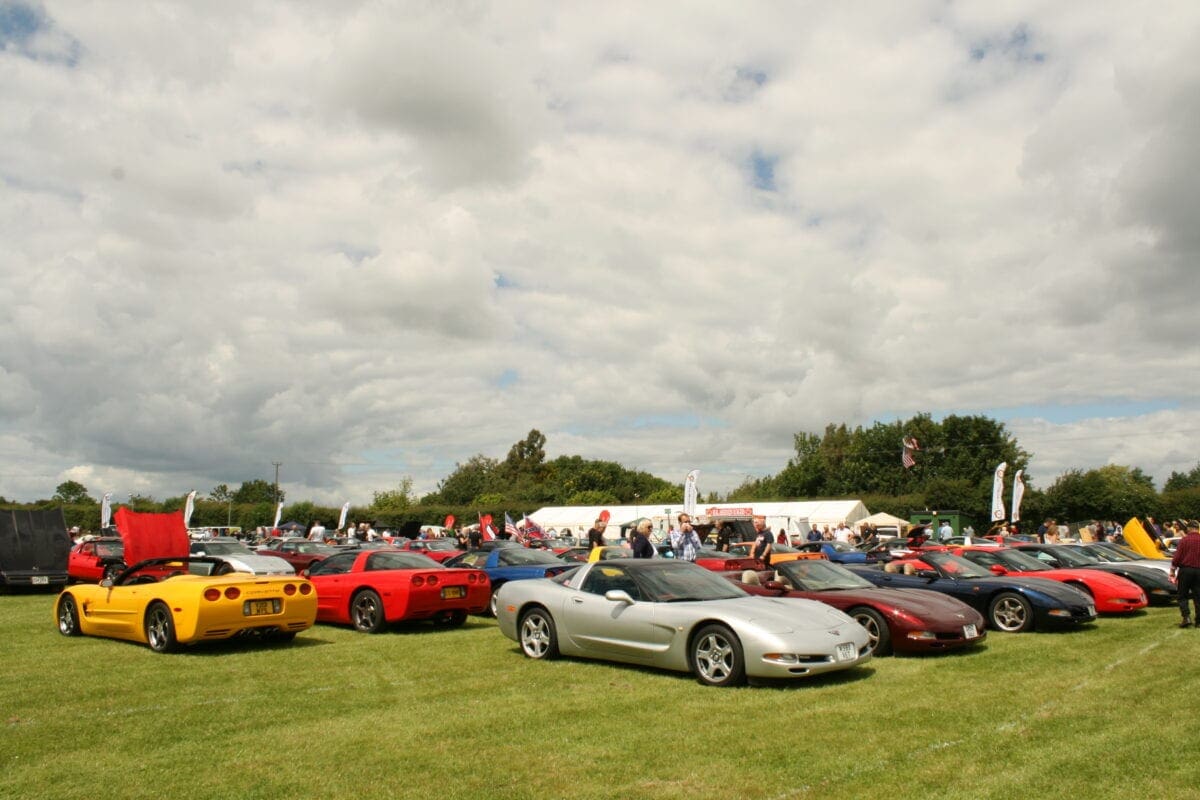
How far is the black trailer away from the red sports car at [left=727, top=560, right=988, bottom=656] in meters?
16.1

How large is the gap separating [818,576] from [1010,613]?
10.1 feet

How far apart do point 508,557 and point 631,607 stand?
7.25 meters

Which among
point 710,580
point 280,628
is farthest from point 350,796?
point 280,628

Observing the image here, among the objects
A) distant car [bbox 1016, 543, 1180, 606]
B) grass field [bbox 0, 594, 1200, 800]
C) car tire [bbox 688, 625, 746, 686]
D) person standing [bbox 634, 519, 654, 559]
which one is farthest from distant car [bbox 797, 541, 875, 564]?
car tire [bbox 688, 625, 746, 686]

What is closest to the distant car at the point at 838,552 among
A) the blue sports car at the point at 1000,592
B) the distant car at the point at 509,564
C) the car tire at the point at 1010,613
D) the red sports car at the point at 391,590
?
the blue sports car at the point at 1000,592

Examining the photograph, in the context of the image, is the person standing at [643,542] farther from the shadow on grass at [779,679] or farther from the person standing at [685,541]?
the shadow on grass at [779,679]

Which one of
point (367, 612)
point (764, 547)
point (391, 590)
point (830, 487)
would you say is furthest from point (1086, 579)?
point (830, 487)

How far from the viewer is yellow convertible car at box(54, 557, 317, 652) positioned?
9.89m

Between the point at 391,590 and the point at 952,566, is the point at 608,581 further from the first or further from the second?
the point at 952,566

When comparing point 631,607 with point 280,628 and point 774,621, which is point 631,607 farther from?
point 280,628

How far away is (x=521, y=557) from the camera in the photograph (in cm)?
1603

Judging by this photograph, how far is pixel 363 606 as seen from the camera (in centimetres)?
1240

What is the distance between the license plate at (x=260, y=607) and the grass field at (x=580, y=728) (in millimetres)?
491

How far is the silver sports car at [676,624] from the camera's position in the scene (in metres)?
A: 7.98
